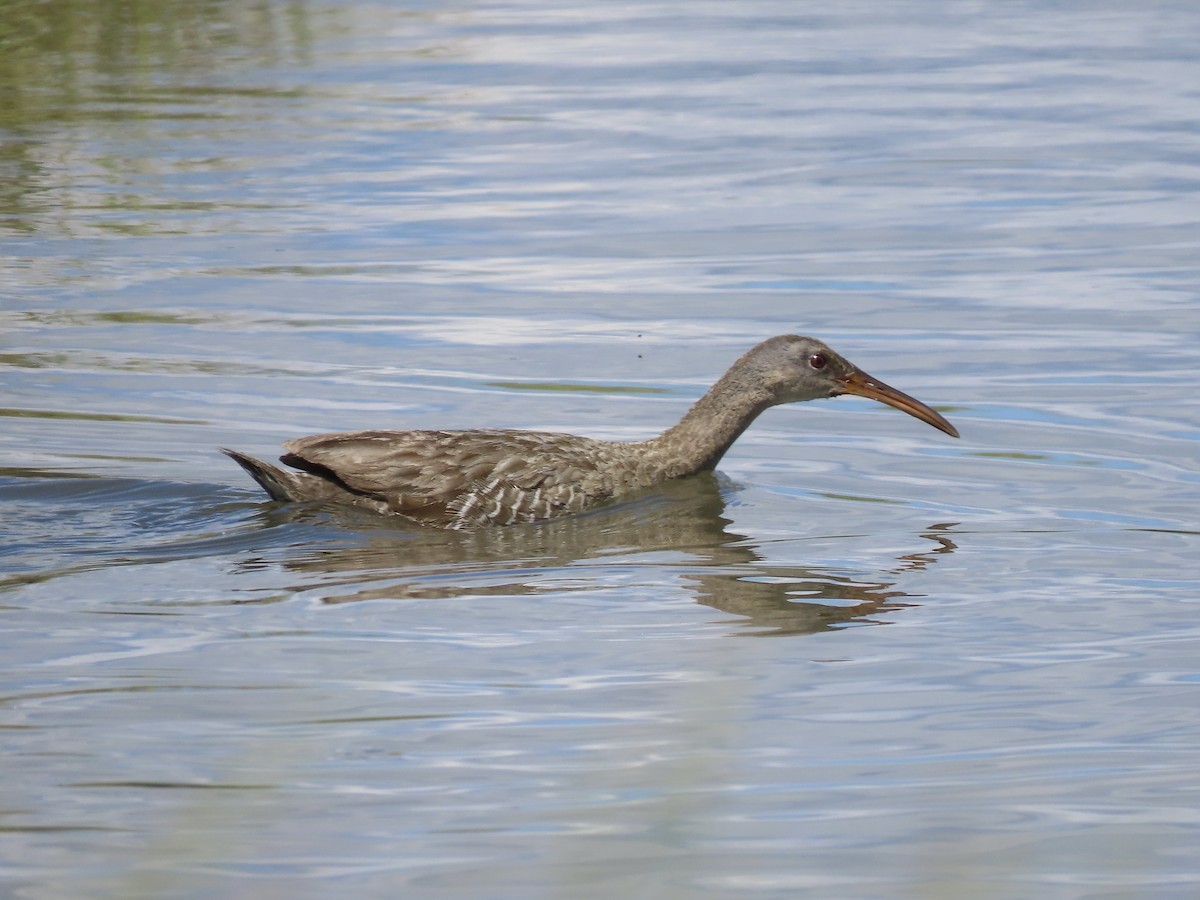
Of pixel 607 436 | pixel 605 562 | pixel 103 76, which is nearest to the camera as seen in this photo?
pixel 605 562

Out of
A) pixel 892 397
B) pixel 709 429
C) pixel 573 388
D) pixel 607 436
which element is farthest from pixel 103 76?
pixel 892 397

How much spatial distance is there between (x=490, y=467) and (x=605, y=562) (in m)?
1.19

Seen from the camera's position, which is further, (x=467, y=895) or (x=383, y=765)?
(x=383, y=765)

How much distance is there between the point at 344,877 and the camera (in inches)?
227

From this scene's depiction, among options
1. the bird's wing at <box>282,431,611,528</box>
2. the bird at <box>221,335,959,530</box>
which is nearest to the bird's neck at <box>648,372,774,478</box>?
the bird at <box>221,335,959,530</box>

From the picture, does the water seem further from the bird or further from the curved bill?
the curved bill

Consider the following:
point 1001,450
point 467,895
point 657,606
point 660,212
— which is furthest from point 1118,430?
point 467,895

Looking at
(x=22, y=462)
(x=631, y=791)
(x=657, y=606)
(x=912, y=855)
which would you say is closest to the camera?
(x=912, y=855)

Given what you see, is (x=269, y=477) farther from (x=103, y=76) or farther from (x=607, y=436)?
(x=103, y=76)

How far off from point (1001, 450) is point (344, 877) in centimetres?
660

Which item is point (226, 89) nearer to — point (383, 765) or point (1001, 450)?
point (1001, 450)

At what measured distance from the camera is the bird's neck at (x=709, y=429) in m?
11.4

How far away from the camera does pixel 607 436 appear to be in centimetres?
1220

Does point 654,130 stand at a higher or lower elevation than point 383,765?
higher
